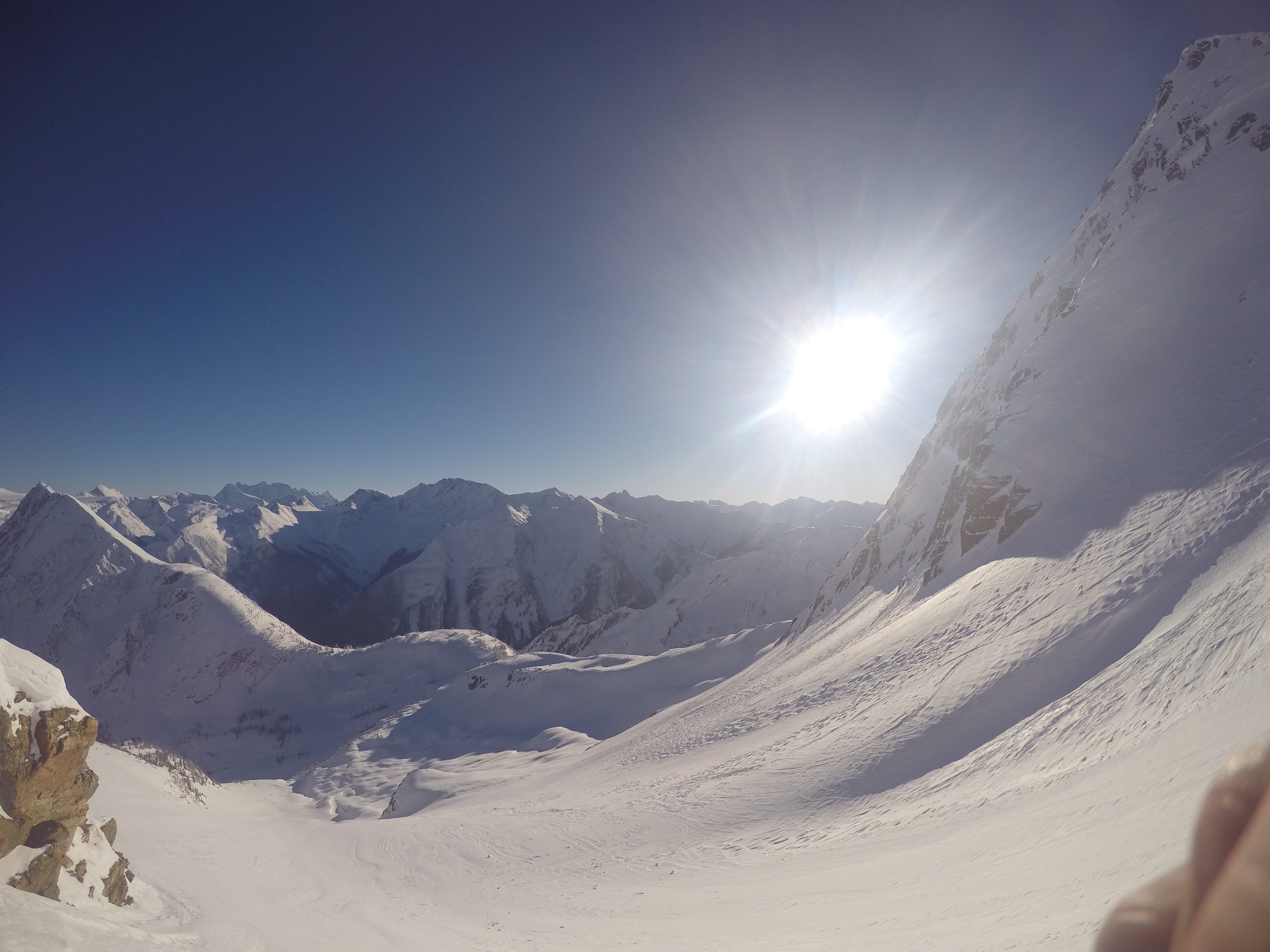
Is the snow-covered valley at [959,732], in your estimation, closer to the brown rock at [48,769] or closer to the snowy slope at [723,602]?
the brown rock at [48,769]

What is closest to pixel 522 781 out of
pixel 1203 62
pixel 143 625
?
pixel 1203 62

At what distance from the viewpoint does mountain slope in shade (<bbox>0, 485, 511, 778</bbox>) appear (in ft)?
292

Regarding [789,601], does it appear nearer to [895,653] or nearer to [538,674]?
[538,674]

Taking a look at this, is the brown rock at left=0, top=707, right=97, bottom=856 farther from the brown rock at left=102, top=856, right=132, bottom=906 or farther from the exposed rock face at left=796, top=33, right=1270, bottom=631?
the exposed rock face at left=796, top=33, right=1270, bottom=631

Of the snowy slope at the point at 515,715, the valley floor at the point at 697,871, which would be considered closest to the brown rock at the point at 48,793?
the valley floor at the point at 697,871

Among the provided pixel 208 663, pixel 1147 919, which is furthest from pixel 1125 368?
pixel 208 663

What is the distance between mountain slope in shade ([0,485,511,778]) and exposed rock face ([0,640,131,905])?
7892 cm

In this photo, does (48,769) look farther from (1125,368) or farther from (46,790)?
(1125,368)

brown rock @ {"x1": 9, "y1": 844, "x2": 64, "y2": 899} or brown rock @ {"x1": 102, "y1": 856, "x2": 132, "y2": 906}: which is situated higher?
brown rock @ {"x1": 9, "y1": 844, "x2": 64, "y2": 899}

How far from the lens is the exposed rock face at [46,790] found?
972 centimetres

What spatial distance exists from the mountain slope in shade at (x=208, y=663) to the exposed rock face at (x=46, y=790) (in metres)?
78.9

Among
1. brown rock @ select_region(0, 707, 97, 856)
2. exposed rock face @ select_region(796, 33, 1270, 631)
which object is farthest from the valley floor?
exposed rock face @ select_region(796, 33, 1270, 631)

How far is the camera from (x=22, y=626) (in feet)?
535

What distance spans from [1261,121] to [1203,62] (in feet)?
54.5
